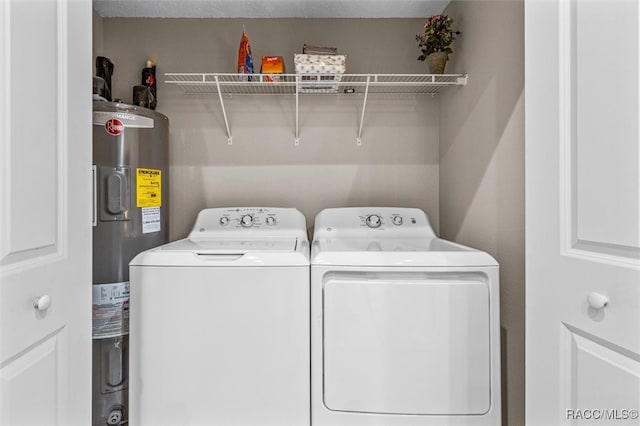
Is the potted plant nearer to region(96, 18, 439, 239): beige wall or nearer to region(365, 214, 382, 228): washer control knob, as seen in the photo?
region(96, 18, 439, 239): beige wall

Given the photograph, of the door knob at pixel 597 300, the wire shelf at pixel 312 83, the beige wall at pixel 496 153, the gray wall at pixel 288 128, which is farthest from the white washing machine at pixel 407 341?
the wire shelf at pixel 312 83

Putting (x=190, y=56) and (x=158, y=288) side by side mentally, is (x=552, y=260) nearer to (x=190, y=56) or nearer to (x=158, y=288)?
(x=158, y=288)

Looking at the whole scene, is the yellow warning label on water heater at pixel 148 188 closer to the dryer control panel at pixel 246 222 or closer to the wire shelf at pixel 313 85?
the dryer control panel at pixel 246 222

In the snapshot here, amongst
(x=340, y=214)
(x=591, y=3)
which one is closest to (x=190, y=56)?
(x=340, y=214)

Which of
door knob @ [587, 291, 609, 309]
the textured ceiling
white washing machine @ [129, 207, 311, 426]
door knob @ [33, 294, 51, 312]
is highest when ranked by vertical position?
the textured ceiling

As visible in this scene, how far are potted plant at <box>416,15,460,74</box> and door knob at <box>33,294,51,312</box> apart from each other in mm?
1809

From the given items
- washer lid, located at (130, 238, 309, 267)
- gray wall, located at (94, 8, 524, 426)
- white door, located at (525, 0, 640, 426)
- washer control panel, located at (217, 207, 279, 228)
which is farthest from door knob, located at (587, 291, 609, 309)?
washer control panel, located at (217, 207, 279, 228)

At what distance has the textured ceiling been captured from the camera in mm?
1859

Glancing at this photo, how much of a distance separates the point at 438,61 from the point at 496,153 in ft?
2.07

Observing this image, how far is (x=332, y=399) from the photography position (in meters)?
1.22

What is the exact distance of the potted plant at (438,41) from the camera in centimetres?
168

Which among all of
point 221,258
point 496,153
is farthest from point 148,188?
point 496,153

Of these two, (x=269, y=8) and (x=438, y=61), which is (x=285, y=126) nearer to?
(x=269, y=8)

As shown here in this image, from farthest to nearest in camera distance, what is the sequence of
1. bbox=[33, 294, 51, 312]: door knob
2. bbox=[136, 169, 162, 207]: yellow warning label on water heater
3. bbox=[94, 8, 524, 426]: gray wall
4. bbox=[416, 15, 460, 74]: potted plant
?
bbox=[94, 8, 524, 426]: gray wall, bbox=[416, 15, 460, 74]: potted plant, bbox=[136, 169, 162, 207]: yellow warning label on water heater, bbox=[33, 294, 51, 312]: door knob
